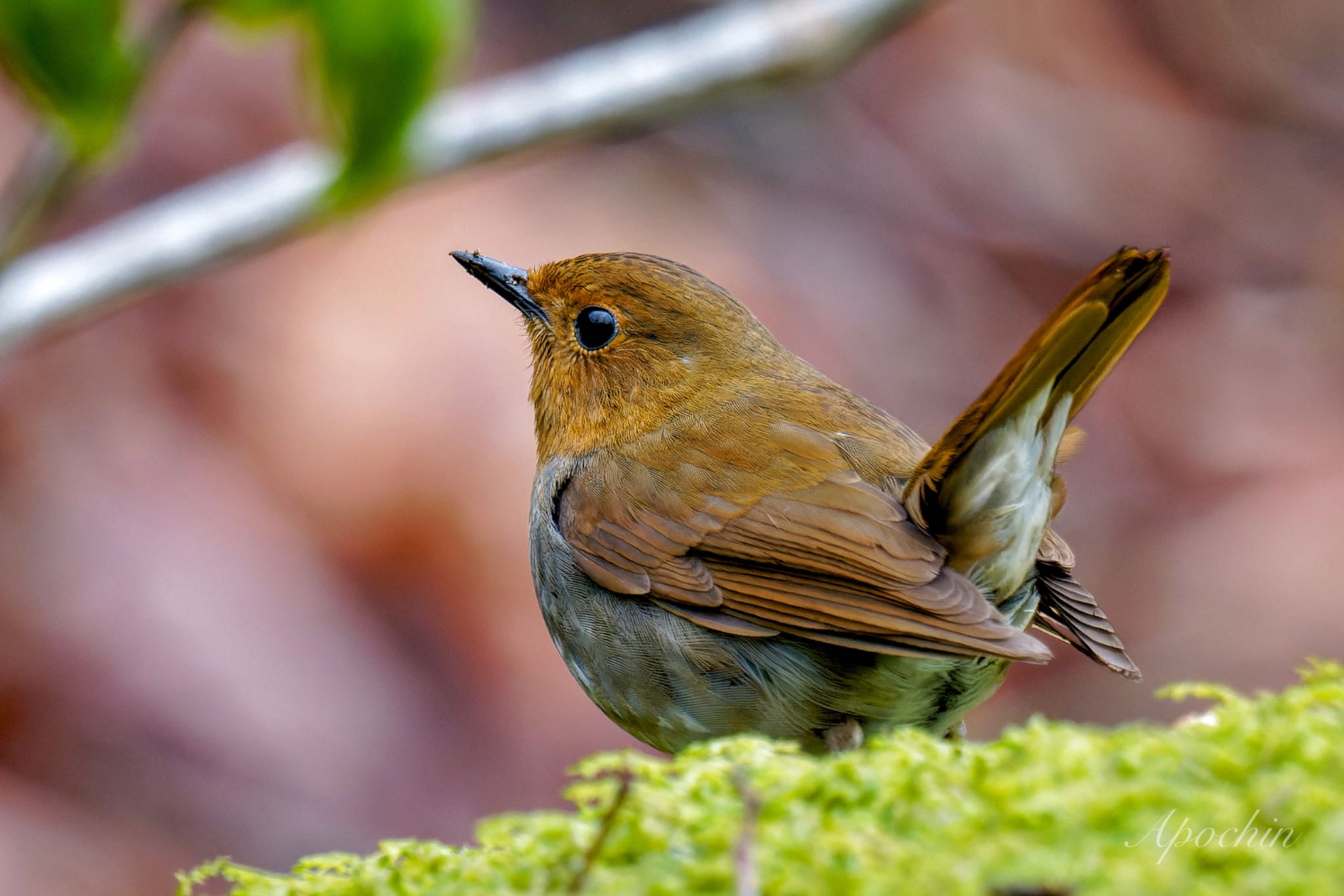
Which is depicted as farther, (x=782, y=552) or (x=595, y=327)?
(x=595, y=327)

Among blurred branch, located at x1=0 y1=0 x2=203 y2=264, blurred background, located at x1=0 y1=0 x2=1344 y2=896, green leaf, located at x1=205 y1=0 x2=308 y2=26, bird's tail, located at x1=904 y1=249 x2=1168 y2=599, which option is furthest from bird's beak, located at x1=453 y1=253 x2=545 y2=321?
blurred background, located at x1=0 y1=0 x2=1344 y2=896

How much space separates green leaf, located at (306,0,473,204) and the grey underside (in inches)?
46.5

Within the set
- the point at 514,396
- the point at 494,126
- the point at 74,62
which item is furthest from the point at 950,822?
the point at 514,396

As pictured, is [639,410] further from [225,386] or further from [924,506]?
[225,386]

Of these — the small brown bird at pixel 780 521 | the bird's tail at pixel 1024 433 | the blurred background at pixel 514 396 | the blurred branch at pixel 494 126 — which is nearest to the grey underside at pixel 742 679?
the small brown bird at pixel 780 521

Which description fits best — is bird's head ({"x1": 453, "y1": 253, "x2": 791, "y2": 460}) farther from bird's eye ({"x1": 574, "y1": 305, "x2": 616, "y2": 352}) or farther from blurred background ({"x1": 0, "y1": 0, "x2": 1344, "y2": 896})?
blurred background ({"x1": 0, "y1": 0, "x2": 1344, "y2": 896})

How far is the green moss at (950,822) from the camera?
55.2 inches

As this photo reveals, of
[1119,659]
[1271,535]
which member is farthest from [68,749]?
[1271,535]

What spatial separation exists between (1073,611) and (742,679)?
2.57ft

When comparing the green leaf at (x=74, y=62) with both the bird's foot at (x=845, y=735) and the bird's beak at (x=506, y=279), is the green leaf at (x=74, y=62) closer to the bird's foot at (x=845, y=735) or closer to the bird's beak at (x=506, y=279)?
the bird's beak at (x=506, y=279)

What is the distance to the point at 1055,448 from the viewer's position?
2.83 metres

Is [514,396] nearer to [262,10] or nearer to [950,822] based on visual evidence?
[262,10]

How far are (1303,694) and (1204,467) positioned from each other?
7.38 metres

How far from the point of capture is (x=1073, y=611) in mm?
3125
